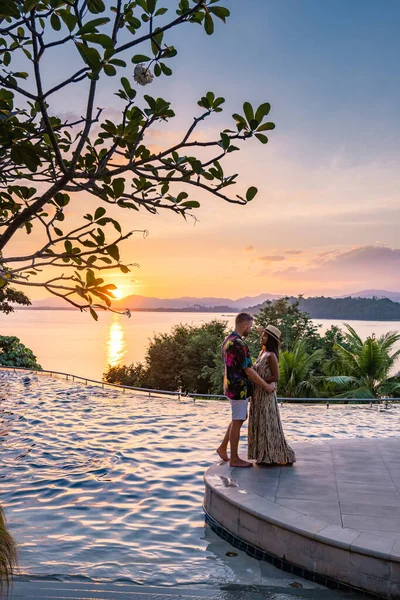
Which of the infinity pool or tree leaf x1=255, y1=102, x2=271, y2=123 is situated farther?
the infinity pool

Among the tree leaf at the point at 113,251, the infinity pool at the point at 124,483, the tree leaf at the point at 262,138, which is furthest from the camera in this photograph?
the infinity pool at the point at 124,483

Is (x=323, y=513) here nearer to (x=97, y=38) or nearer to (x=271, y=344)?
(x=271, y=344)

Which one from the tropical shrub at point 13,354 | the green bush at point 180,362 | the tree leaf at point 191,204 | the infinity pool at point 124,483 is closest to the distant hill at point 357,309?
the green bush at point 180,362

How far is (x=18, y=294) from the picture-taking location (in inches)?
1116

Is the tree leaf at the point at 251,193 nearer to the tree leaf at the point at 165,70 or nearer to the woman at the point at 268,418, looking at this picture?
the tree leaf at the point at 165,70

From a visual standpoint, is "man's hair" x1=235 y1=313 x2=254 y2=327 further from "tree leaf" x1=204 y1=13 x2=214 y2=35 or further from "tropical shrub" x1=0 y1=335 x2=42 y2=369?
"tropical shrub" x1=0 y1=335 x2=42 y2=369

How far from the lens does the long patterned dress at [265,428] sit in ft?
23.3

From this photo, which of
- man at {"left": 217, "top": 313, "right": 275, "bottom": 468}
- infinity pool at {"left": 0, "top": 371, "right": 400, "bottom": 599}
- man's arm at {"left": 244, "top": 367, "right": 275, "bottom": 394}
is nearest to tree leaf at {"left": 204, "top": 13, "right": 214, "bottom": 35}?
infinity pool at {"left": 0, "top": 371, "right": 400, "bottom": 599}

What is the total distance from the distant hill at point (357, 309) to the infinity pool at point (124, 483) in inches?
2487

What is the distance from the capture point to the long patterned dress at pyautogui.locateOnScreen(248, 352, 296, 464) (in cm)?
710

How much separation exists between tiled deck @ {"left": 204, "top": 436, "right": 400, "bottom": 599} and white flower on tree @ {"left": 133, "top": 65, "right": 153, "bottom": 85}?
4.10 meters

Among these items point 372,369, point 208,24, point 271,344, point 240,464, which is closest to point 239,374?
point 271,344

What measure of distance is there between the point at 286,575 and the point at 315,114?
1149 centimetres

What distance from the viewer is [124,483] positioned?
26.8ft
